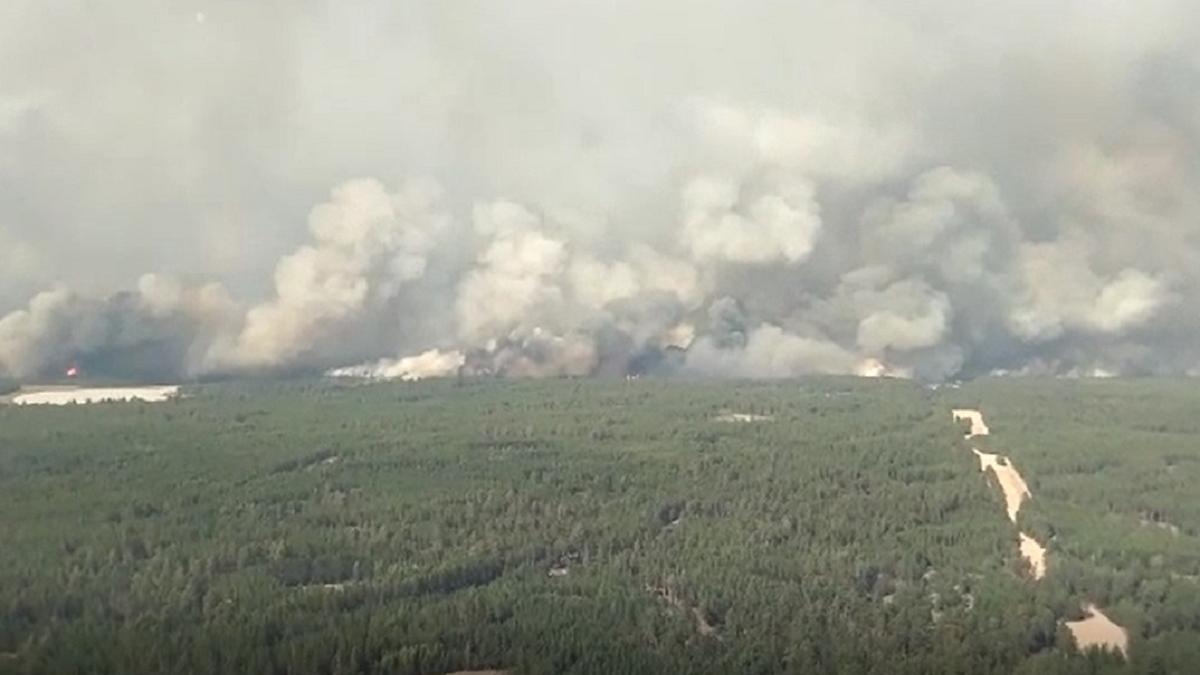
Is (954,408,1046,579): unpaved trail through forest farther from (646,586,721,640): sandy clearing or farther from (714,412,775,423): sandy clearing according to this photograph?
(646,586,721,640): sandy clearing

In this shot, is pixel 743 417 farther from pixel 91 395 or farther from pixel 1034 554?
pixel 91 395

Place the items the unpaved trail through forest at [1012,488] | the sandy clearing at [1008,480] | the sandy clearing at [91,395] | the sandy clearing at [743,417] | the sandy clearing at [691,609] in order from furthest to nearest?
the sandy clearing at [91,395] → the sandy clearing at [743,417] → the sandy clearing at [1008,480] → the unpaved trail through forest at [1012,488] → the sandy clearing at [691,609]

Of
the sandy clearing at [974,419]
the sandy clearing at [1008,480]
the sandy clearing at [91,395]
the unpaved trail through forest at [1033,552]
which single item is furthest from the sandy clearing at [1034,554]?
the sandy clearing at [91,395]

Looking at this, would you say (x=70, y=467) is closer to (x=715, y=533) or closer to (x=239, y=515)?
(x=239, y=515)

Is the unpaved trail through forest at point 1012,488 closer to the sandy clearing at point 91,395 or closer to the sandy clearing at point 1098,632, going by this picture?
the sandy clearing at point 1098,632

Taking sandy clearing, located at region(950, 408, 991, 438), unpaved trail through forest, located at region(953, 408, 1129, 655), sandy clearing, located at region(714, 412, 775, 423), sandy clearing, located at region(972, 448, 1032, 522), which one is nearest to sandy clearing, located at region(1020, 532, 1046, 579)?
unpaved trail through forest, located at region(953, 408, 1129, 655)

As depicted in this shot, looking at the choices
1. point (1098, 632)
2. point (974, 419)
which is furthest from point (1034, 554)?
point (974, 419)
